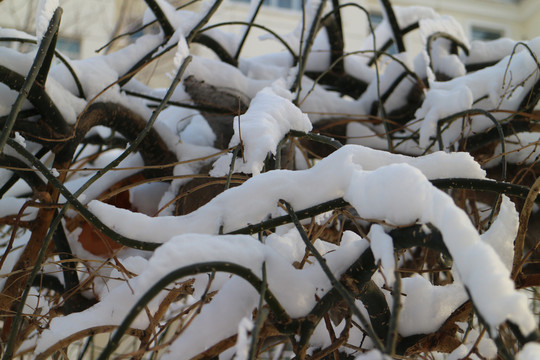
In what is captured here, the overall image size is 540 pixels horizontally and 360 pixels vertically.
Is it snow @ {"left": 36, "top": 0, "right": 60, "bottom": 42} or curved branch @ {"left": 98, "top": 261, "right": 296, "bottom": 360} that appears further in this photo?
snow @ {"left": 36, "top": 0, "right": 60, "bottom": 42}

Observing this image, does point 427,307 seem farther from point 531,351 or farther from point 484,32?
point 484,32

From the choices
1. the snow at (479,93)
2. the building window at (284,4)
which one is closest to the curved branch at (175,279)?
the snow at (479,93)

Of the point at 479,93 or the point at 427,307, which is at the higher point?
the point at 479,93

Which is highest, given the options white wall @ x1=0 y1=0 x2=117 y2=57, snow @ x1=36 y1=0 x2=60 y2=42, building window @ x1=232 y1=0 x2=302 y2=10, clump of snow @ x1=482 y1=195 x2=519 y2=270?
building window @ x1=232 y1=0 x2=302 y2=10

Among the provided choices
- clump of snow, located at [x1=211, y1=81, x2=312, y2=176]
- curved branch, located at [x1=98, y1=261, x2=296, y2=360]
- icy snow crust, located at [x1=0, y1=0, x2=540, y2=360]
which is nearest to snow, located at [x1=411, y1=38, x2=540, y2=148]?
icy snow crust, located at [x1=0, y1=0, x2=540, y2=360]

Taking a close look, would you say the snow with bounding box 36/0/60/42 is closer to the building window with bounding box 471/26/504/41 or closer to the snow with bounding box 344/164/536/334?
the snow with bounding box 344/164/536/334

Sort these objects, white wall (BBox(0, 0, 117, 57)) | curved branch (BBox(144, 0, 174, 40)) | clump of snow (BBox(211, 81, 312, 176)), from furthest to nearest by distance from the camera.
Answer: white wall (BBox(0, 0, 117, 57)), curved branch (BBox(144, 0, 174, 40)), clump of snow (BBox(211, 81, 312, 176))

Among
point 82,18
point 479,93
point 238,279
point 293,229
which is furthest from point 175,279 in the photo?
point 82,18

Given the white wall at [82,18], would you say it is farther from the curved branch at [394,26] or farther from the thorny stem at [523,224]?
the thorny stem at [523,224]

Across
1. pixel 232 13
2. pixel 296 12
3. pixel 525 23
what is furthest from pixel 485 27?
pixel 232 13

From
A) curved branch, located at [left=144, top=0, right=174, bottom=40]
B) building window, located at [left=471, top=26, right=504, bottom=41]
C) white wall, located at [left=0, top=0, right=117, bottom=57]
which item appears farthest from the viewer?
building window, located at [left=471, top=26, right=504, bottom=41]

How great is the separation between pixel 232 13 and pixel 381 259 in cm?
572

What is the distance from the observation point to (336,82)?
106 cm

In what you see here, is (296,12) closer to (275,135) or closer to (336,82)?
(336,82)
